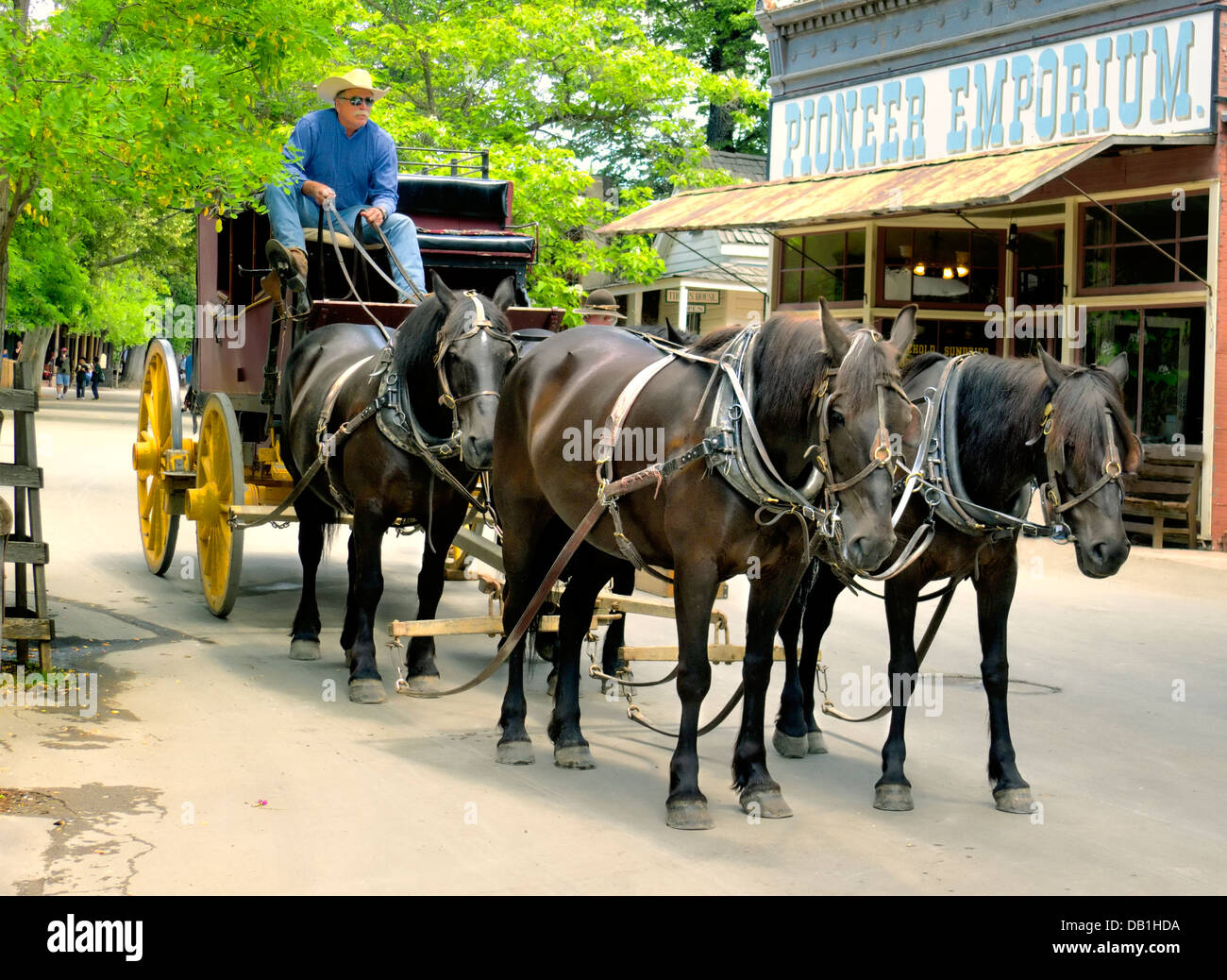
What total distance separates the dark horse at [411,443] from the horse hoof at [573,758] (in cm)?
146

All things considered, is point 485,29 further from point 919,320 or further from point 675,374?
point 675,374

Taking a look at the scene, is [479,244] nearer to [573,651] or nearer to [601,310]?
[601,310]

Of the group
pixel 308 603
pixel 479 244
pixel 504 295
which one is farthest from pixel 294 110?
pixel 504 295

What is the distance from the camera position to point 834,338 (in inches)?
193

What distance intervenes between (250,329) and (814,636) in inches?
197

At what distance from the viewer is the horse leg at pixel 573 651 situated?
624 centimetres

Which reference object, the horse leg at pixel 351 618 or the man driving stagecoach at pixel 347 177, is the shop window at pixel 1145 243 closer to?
the man driving stagecoach at pixel 347 177

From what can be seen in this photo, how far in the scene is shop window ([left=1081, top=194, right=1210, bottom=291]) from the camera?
600 inches

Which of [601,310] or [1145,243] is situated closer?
[601,310]

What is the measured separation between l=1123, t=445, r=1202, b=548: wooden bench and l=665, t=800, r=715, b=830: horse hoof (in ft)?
35.8

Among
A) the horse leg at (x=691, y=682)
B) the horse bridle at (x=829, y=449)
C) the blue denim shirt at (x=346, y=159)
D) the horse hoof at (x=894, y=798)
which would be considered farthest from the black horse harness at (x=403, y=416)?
the horse hoof at (x=894, y=798)

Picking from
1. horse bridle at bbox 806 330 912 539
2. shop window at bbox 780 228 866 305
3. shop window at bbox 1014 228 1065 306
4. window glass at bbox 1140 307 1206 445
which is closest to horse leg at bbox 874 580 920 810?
horse bridle at bbox 806 330 912 539

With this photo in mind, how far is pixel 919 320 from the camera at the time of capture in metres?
18.6

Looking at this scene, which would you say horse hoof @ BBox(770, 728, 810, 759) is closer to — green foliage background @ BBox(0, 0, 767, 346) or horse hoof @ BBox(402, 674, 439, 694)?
horse hoof @ BBox(402, 674, 439, 694)
